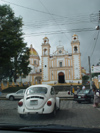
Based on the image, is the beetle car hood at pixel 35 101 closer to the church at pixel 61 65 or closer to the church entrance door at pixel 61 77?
the church at pixel 61 65

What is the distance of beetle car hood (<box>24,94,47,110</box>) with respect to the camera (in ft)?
21.8

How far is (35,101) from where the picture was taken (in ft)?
22.0

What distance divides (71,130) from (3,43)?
11.2 meters

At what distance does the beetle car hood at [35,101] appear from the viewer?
21.8ft

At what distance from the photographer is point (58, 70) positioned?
144ft

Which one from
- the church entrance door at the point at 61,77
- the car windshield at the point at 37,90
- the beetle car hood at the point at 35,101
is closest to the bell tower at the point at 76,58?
the church entrance door at the point at 61,77

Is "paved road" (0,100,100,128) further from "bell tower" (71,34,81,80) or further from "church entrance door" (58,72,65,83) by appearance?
"church entrance door" (58,72,65,83)

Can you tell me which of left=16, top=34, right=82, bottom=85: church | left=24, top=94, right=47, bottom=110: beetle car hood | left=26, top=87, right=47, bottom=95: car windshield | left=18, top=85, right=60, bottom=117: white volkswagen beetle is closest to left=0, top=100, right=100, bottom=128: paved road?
left=18, top=85, right=60, bottom=117: white volkswagen beetle

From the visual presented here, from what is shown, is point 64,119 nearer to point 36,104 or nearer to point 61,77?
point 36,104

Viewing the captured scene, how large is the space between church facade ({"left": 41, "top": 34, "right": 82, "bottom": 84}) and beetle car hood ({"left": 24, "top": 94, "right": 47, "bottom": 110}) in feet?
114

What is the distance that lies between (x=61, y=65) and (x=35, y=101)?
1512 inches

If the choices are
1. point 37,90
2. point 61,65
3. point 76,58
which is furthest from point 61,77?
point 37,90

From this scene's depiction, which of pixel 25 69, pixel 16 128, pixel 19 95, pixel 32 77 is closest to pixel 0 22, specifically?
pixel 19 95

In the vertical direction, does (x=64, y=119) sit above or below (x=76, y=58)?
below
